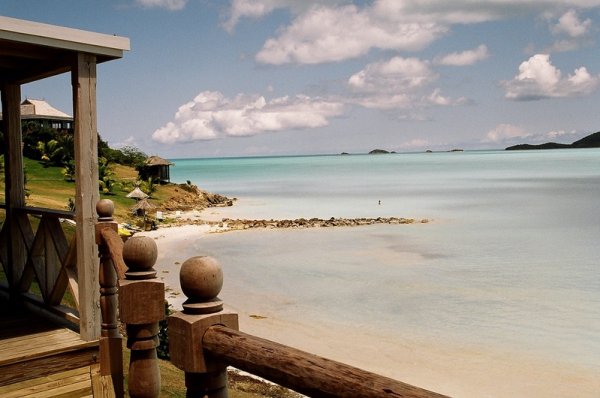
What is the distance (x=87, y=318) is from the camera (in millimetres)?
5555

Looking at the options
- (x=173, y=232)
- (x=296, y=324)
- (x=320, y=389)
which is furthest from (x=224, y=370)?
(x=173, y=232)

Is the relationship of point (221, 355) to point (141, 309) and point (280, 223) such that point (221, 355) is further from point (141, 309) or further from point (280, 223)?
point (280, 223)

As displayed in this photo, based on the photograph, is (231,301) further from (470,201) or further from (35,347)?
(470,201)

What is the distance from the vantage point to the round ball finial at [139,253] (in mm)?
3490

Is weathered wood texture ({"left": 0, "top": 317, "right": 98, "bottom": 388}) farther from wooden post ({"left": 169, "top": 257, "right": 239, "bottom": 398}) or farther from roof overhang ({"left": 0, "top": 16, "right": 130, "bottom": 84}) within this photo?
wooden post ({"left": 169, "top": 257, "right": 239, "bottom": 398})

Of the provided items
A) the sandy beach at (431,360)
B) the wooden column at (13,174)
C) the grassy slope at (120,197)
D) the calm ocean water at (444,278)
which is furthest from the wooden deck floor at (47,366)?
the calm ocean water at (444,278)

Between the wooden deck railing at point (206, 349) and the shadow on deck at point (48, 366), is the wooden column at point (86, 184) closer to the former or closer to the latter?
the shadow on deck at point (48, 366)

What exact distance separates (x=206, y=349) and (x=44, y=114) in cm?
6197

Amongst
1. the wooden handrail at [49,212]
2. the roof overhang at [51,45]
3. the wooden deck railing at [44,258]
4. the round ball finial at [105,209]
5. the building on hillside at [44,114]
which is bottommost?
the wooden deck railing at [44,258]

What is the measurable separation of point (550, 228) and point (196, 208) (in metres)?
27.9

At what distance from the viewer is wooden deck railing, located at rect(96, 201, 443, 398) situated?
1733mm

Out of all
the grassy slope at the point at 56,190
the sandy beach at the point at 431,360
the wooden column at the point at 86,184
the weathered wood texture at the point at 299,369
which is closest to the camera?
the weathered wood texture at the point at 299,369

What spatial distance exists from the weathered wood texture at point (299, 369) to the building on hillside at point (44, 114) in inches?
2276

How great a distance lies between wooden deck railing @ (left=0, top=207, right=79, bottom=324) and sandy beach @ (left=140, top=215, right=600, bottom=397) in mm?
8306
